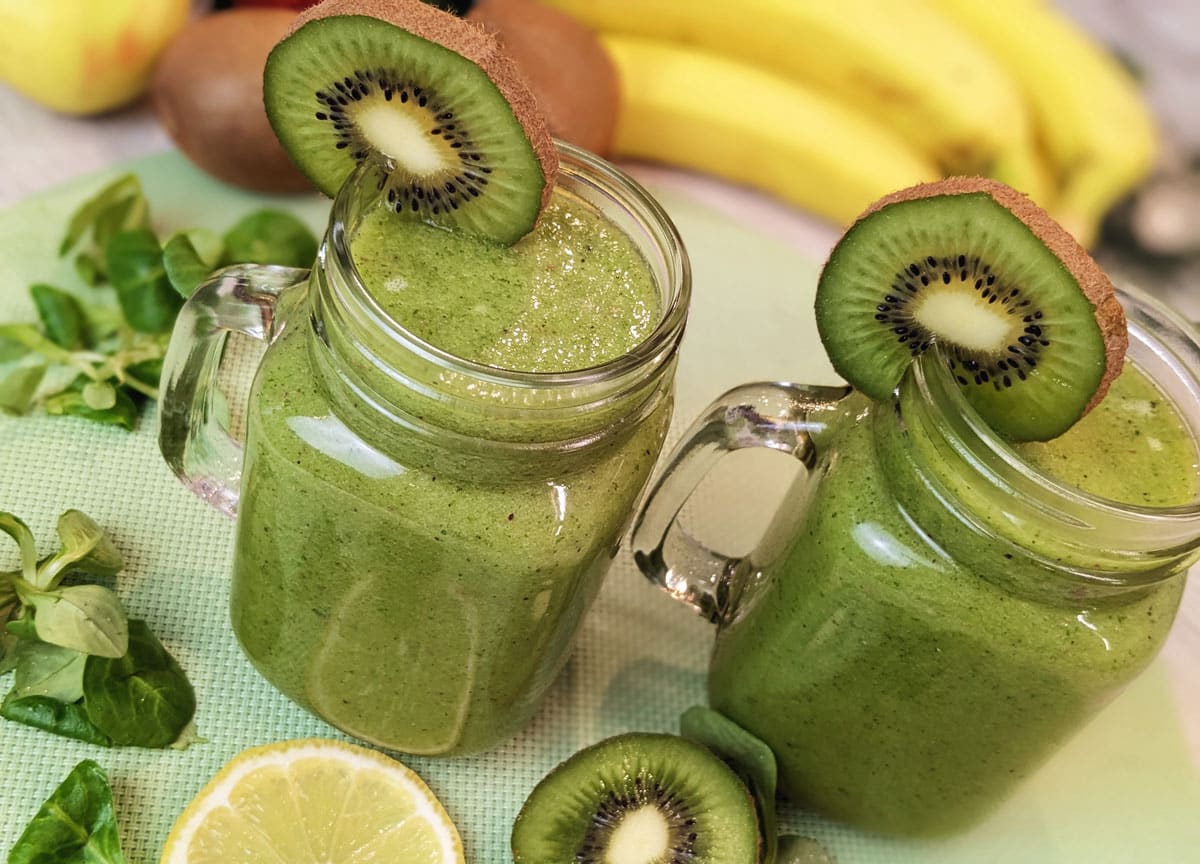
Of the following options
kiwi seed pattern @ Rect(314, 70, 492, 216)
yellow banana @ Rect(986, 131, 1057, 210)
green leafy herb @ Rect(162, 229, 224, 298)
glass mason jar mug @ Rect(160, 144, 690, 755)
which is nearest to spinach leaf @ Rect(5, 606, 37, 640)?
glass mason jar mug @ Rect(160, 144, 690, 755)

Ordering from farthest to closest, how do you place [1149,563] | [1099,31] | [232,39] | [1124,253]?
1. [1099,31]
2. [1124,253]
3. [232,39]
4. [1149,563]

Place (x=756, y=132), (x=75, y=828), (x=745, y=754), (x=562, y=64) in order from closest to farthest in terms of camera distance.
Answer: (x=75, y=828)
(x=745, y=754)
(x=562, y=64)
(x=756, y=132)

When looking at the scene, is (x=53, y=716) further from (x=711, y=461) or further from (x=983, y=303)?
(x=983, y=303)

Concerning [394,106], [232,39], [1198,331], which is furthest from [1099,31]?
[394,106]

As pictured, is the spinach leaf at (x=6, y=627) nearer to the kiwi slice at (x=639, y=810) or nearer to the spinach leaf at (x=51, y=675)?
the spinach leaf at (x=51, y=675)

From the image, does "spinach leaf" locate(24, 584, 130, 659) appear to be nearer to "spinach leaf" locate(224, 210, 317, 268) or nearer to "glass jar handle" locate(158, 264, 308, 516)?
"glass jar handle" locate(158, 264, 308, 516)

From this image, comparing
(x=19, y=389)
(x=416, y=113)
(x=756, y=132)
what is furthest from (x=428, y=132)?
(x=756, y=132)

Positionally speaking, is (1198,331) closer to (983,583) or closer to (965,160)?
(983,583)

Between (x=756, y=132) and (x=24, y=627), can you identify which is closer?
(x=24, y=627)
